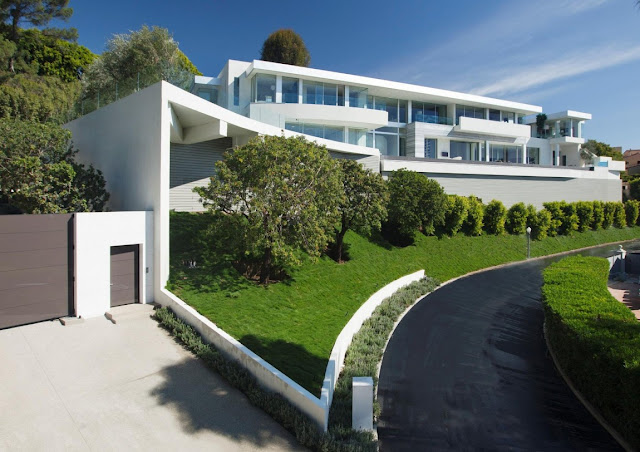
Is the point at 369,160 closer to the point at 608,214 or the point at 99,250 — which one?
the point at 99,250

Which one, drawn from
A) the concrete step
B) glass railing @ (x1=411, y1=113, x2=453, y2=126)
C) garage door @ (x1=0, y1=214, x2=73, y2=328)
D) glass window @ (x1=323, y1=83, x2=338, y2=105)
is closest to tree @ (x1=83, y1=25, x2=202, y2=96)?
glass window @ (x1=323, y1=83, x2=338, y2=105)

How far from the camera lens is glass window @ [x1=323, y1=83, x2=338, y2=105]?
90.6 ft

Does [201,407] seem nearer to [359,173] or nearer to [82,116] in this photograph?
[359,173]

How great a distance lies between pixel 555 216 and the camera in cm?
2973

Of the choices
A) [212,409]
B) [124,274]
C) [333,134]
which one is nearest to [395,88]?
[333,134]

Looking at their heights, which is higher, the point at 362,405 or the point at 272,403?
the point at 362,405

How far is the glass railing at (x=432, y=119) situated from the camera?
34344 millimetres

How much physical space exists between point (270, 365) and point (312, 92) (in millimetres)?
22989

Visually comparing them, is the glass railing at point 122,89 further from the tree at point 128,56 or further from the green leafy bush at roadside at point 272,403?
the green leafy bush at roadside at point 272,403

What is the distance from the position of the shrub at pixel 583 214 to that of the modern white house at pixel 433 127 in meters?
2.94

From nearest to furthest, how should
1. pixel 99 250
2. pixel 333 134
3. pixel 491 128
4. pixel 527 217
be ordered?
pixel 99 250, pixel 333 134, pixel 527 217, pixel 491 128

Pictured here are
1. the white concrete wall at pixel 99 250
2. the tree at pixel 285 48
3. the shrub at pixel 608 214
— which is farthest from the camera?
the tree at pixel 285 48

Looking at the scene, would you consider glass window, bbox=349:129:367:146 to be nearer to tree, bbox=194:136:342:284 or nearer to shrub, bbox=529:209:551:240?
tree, bbox=194:136:342:284

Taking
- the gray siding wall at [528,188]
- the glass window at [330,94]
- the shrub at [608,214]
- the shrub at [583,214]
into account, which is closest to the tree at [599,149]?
the gray siding wall at [528,188]
